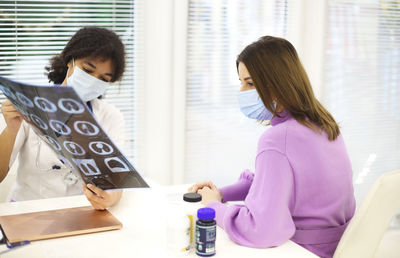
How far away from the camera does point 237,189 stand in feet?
5.59

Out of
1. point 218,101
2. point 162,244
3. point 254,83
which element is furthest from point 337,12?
point 162,244

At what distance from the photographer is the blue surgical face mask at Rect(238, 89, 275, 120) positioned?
1.62 meters

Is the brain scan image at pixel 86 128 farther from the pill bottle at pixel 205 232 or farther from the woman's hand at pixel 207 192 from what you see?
the woman's hand at pixel 207 192

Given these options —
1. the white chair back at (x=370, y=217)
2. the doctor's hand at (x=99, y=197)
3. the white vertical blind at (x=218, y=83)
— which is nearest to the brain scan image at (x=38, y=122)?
the doctor's hand at (x=99, y=197)

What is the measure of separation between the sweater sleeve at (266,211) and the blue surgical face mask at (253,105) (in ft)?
1.06

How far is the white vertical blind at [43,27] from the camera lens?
2.44 meters

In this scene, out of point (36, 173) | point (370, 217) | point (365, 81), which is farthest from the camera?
point (365, 81)

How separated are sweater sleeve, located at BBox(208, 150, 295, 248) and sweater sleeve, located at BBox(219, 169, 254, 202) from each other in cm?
36

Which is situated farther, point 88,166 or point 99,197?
point 99,197

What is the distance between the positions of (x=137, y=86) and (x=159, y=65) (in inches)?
7.1

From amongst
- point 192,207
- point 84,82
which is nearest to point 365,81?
point 84,82

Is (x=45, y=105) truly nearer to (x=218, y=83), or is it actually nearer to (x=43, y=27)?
(x=43, y=27)

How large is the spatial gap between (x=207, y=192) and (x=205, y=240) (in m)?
0.40

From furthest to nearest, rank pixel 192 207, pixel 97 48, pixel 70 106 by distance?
pixel 97 48
pixel 192 207
pixel 70 106
